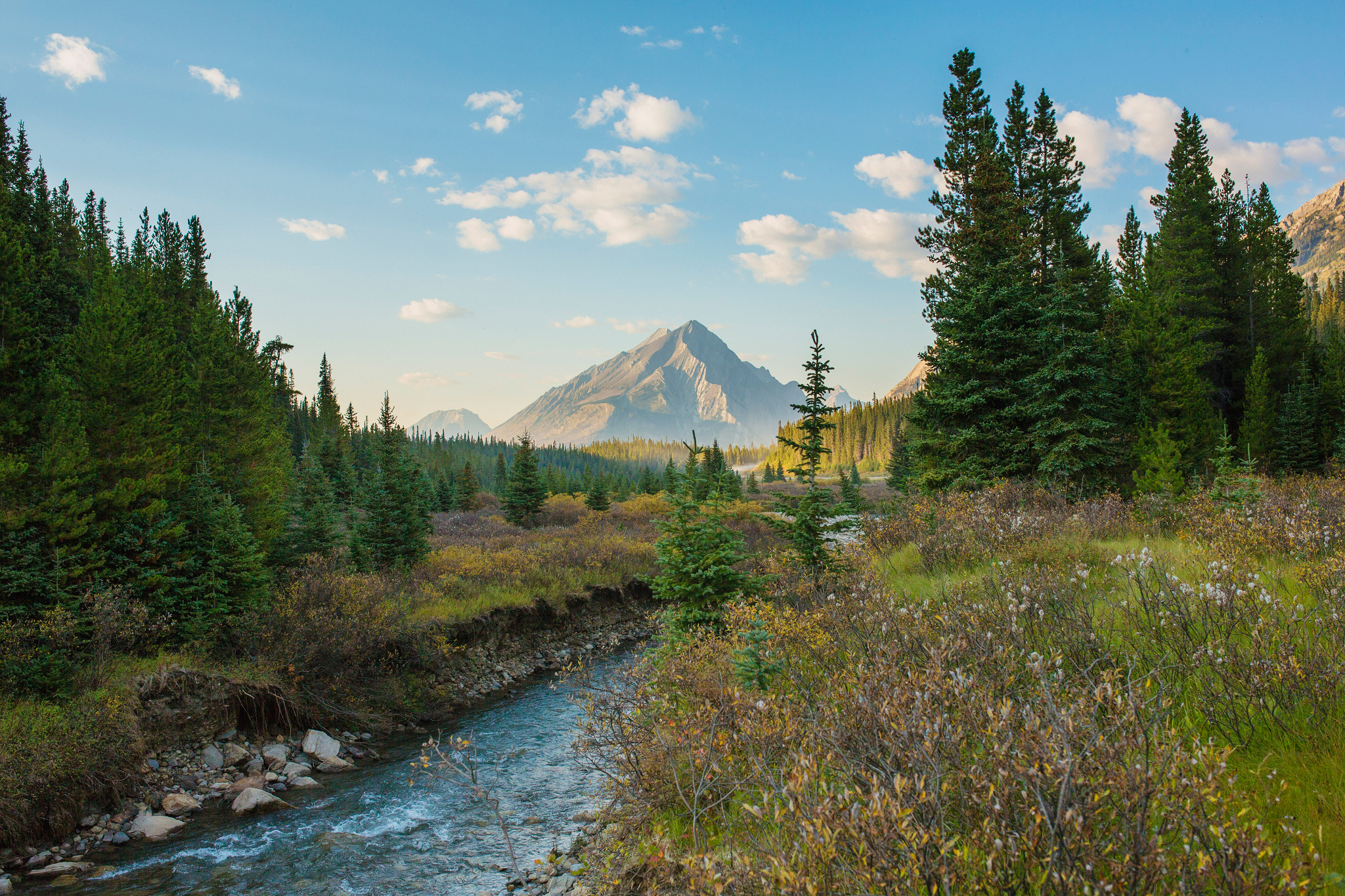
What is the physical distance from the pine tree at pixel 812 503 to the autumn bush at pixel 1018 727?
8.60ft

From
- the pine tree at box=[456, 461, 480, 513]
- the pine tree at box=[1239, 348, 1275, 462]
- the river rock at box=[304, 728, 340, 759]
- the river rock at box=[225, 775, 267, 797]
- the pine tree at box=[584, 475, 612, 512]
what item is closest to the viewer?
the river rock at box=[225, 775, 267, 797]

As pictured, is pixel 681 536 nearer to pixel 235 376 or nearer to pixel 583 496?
pixel 235 376

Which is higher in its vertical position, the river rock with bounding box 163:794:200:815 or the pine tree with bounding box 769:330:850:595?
the pine tree with bounding box 769:330:850:595

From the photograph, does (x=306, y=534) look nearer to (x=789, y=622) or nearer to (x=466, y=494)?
(x=789, y=622)

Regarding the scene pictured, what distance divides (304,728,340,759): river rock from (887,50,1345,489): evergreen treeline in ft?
56.5

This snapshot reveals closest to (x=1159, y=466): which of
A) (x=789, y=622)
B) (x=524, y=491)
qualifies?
(x=789, y=622)

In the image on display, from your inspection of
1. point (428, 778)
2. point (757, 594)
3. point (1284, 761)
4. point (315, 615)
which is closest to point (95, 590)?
point (315, 615)

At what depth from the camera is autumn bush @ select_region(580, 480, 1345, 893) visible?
8.91 ft

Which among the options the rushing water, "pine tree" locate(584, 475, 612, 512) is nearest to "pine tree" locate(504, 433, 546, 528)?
"pine tree" locate(584, 475, 612, 512)

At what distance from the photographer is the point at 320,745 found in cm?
1378

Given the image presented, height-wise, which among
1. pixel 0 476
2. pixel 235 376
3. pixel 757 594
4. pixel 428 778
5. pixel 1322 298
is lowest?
pixel 428 778

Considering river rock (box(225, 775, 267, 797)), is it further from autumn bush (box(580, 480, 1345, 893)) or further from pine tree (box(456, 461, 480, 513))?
pine tree (box(456, 461, 480, 513))

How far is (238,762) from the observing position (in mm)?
12688

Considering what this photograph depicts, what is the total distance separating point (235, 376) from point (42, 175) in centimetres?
2950
